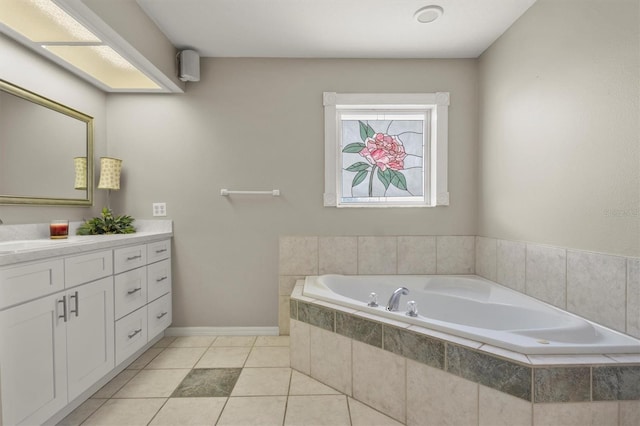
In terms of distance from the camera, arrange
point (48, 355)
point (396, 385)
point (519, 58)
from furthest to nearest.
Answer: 1. point (519, 58)
2. point (396, 385)
3. point (48, 355)

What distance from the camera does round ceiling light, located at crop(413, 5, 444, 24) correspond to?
1956 millimetres

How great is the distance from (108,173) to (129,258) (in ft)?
2.71

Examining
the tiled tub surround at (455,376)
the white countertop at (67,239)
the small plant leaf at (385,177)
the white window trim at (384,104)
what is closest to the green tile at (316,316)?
the tiled tub surround at (455,376)

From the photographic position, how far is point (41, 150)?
6.66 feet

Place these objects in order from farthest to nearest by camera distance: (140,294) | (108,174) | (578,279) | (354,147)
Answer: (354,147) < (108,174) < (140,294) < (578,279)

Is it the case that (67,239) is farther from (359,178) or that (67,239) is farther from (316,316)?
(359,178)

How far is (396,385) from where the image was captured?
1532mm

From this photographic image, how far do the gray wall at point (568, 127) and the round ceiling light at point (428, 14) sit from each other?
0.55 meters

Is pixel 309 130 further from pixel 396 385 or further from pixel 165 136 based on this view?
pixel 396 385

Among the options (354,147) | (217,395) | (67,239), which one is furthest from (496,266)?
(67,239)

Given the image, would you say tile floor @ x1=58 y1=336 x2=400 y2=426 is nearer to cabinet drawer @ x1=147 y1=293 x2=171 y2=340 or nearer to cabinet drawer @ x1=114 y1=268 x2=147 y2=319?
cabinet drawer @ x1=147 y1=293 x2=171 y2=340

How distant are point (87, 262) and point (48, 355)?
45cm

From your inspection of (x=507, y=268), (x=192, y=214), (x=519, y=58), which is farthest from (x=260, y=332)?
(x=519, y=58)

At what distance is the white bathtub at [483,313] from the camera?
4.10 ft
